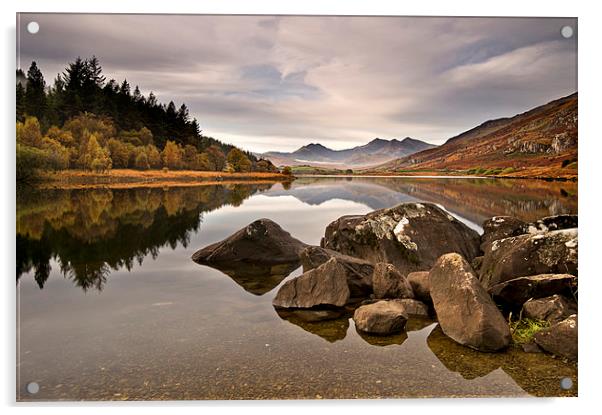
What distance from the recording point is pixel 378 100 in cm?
760

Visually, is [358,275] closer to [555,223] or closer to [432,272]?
[432,272]

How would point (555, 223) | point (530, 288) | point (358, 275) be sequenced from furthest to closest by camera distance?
point (555, 223)
point (358, 275)
point (530, 288)

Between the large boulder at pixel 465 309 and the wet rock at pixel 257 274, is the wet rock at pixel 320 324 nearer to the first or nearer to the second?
the wet rock at pixel 257 274

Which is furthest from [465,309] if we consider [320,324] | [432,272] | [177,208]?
[177,208]

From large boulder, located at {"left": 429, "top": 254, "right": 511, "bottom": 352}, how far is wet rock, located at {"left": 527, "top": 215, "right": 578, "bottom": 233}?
2.47 meters

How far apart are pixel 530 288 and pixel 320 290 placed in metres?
3.05

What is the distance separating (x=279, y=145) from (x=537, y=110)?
4.47 m

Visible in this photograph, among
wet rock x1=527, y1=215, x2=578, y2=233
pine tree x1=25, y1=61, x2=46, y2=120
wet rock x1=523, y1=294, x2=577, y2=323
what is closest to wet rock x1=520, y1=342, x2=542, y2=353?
wet rock x1=523, y1=294, x2=577, y2=323

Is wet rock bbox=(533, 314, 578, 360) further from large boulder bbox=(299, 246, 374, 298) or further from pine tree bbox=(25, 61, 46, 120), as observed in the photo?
pine tree bbox=(25, 61, 46, 120)

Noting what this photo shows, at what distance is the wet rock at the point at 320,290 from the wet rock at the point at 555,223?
381 centimetres

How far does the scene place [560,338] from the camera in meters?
5.33

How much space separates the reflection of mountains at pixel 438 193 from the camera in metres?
8.41

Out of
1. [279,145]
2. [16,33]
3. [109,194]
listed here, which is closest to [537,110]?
[279,145]

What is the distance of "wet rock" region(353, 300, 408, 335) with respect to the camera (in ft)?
19.3
